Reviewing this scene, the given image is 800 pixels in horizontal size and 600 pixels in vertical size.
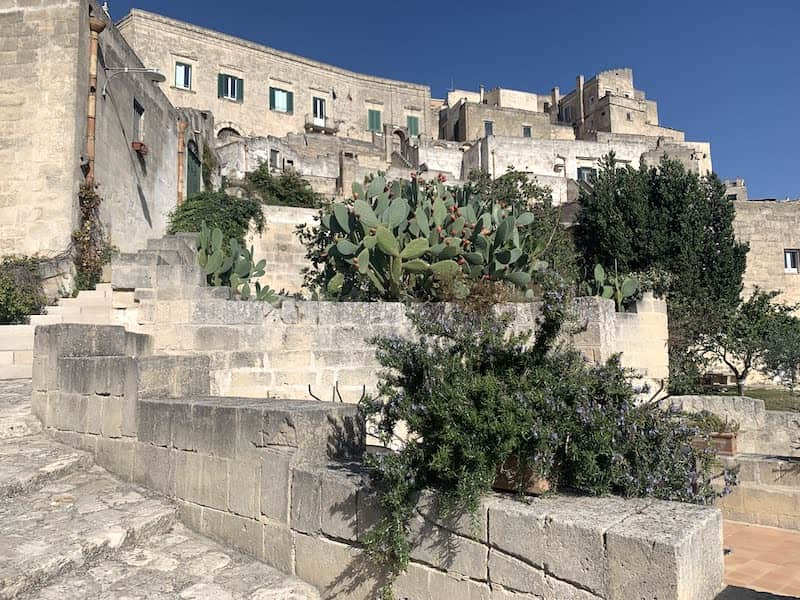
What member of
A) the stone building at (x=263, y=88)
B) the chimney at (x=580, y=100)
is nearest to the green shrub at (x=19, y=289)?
the stone building at (x=263, y=88)

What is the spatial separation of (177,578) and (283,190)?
19676 millimetres

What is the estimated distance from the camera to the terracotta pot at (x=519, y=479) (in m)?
2.83

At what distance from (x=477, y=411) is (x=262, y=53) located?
37.4 meters

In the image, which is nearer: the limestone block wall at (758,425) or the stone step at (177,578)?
the stone step at (177,578)

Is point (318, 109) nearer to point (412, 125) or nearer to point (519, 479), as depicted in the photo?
point (412, 125)

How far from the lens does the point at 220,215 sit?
15.4 m

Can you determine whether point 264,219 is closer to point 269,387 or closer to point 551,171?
point 269,387

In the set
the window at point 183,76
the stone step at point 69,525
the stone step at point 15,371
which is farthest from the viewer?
the window at point 183,76

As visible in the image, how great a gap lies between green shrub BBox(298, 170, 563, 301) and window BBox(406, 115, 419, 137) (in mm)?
32900

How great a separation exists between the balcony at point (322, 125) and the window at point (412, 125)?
5910 mm

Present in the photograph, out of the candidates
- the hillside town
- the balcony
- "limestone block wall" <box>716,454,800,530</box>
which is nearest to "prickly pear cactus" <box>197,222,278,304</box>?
the hillside town

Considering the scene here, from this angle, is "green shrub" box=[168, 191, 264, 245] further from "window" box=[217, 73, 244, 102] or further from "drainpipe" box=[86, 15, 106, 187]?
"window" box=[217, 73, 244, 102]

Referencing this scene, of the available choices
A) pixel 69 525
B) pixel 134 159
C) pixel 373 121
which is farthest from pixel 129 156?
pixel 373 121

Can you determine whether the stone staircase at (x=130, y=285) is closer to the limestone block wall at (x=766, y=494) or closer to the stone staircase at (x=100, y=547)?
the stone staircase at (x=100, y=547)
